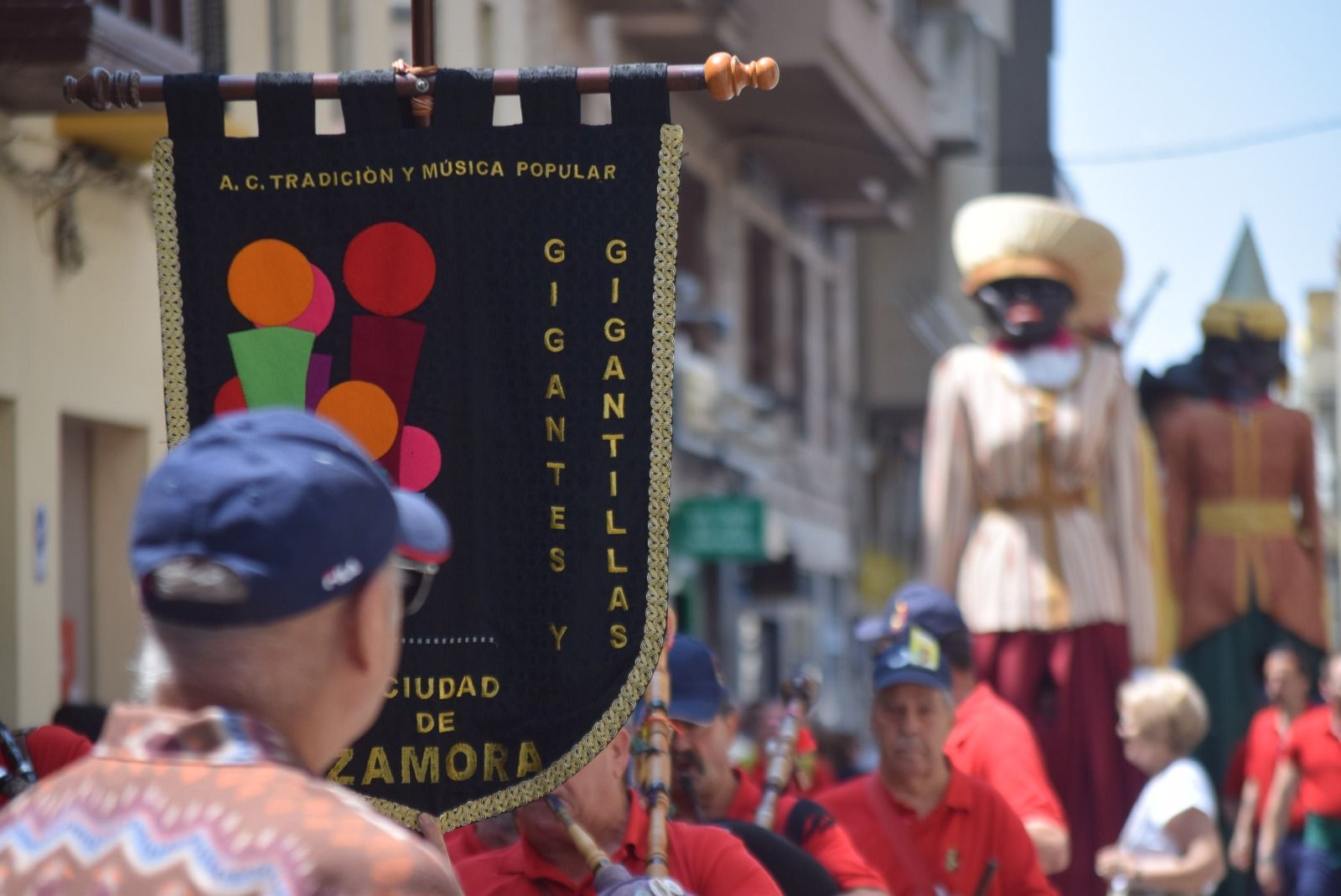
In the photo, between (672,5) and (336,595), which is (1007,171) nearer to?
(672,5)

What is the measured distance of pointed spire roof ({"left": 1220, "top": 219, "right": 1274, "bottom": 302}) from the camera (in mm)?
11133

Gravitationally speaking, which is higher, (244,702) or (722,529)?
(244,702)

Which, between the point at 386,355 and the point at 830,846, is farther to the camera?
the point at 830,846

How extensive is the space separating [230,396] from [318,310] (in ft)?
0.72

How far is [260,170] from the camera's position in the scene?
4.22m

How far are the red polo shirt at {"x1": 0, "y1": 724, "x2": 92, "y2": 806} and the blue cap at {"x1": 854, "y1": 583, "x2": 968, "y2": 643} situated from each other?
212 centimetres

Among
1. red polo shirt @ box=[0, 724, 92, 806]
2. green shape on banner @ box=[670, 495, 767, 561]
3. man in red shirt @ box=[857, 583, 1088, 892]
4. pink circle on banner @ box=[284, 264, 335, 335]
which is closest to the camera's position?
pink circle on banner @ box=[284, 264, 335, 335]

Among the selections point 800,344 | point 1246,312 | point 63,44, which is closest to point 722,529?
point 800,344

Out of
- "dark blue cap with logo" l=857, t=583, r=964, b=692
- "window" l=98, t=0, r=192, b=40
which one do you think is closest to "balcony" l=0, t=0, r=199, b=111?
"window" l=98, t=0, r=192, b=40

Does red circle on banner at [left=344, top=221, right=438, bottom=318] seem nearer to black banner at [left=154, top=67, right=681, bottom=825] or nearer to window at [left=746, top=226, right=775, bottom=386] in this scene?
black banner at [left=154, top=67, right=681, bottom=825]

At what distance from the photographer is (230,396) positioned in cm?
417

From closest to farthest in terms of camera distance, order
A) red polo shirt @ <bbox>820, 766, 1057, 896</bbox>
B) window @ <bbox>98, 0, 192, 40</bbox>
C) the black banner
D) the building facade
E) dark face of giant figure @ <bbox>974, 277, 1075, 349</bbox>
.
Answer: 1. the black banner
2. red polo shirt @ <bbox>820, 766, 1057, 896</bbox>
3. dark face of giant figure @ <bbox>974, 277, 1075, 349</bbox>
4. window @ <bbox>98, 0, 192, 40</bbox>
5. the building facade

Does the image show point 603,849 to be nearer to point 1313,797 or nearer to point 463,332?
point 463,332

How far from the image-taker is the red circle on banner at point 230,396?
4164mm
